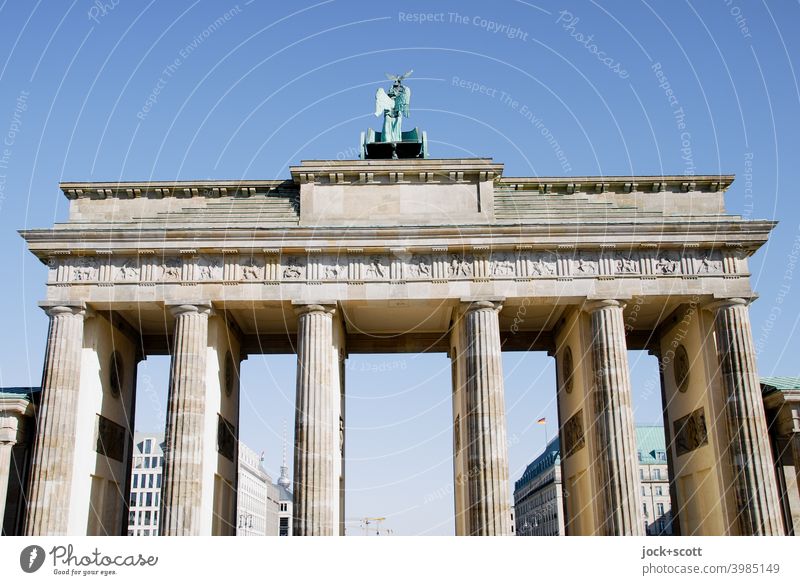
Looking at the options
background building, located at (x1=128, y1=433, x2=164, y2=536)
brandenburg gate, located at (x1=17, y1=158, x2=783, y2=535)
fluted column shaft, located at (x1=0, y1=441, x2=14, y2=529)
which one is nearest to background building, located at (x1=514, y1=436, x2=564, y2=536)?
background building, located at (x1=128, y1=433, x2=164, y2=536)


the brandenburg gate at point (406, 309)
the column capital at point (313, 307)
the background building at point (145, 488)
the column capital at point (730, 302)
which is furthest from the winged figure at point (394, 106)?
the background building at point (145, 488)

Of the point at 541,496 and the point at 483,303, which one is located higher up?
the point at 541,496

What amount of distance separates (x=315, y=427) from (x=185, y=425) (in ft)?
16.1

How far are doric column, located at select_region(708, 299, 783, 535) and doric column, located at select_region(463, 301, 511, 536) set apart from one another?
28.6 feet

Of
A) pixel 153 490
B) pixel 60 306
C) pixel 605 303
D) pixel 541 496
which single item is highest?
pixel 153 490

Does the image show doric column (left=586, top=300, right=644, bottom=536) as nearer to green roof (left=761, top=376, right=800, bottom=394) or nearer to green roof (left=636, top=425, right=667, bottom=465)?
green roof (left=761, top=376, right=800, bottom=394)

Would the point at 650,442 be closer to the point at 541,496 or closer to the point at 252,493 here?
the point at 541,496

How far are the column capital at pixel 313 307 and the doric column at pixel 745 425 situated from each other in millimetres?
15339

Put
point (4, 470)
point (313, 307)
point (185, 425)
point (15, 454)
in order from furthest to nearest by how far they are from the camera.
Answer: point (15, 454) → point (313, 307) → point (4, 470) → point (185, 425)

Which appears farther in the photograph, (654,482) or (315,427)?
(654,482)

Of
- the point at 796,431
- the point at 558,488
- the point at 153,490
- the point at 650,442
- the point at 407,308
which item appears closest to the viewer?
the point at 796,431

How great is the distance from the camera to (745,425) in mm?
30891

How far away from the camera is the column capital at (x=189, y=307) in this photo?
3234 cm

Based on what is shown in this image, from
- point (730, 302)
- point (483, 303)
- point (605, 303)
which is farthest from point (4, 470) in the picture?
point (730, 302)
